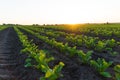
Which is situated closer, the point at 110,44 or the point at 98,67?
the point at 98,67

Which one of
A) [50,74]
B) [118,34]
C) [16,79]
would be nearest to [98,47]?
[16,79]

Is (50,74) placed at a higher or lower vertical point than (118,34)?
higher

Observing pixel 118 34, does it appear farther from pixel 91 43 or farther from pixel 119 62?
pixel 119 62

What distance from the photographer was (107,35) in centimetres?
2661

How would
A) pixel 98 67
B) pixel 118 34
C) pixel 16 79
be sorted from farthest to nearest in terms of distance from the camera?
pixel 118 34 < pixel 16 79 < pixel 98 67

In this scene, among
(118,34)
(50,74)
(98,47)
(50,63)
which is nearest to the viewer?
A: (50,74)

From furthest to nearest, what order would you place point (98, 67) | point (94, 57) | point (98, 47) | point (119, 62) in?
point (98, 47) → point (94, 57) → point (119, 62) → point (98, 67)

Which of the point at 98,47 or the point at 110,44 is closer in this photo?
the point at 98,47

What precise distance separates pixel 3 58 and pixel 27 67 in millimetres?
4266

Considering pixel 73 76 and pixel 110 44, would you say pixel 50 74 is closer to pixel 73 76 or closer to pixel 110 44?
pixel 73 76

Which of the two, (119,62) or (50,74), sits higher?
(50,74)

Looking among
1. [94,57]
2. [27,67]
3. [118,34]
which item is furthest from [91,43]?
[118,34]

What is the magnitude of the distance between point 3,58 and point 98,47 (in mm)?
4379

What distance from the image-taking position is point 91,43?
1712cm
